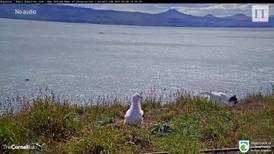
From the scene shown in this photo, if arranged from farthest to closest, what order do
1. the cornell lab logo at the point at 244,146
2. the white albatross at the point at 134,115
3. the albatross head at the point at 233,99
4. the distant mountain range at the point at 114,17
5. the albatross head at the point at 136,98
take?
the albatross head at the point at 233,99 → the white albatross at the point at 134,115 → the albatross head at the point at 136,98 → the cornell lab logo at the point at 244,146 → the distant mountain range at the point at 114,17

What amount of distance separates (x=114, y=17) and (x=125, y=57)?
42cm

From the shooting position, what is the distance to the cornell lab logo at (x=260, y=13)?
3871 mm

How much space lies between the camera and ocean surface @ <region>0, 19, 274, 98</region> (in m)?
4.17

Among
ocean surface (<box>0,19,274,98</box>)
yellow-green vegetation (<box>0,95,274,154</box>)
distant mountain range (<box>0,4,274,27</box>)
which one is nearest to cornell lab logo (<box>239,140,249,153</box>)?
yellow-green vegetation (<box>0,95,274,154</box>)

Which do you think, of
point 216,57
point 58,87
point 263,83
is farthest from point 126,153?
point 263,83

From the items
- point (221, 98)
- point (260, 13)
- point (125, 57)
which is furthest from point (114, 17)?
point (221, 98)

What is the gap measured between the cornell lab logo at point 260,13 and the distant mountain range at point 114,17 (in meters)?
0.05

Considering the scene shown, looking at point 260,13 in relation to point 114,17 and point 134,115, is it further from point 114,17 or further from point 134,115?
point 134,115

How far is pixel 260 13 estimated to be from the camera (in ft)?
12.8

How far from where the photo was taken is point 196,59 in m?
4.29

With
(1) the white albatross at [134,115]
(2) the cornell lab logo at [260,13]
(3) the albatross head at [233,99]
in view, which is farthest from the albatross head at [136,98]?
(2) the cornell lab logo at [260,13]

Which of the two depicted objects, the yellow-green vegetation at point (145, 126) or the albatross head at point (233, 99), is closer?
the yellow-green vegetation at point (145, 126)

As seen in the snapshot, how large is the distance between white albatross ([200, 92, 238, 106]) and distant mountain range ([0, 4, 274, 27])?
2.47 feet

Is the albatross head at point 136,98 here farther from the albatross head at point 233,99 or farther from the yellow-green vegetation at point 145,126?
the albatross head at point 233,99
